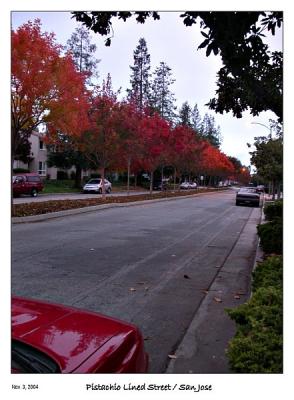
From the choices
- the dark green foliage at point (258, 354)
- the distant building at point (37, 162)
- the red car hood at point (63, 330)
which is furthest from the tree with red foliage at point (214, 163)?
the red car hood at point (63, 330)

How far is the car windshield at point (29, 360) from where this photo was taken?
1949 millimetres

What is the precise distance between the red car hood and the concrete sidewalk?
86 centimetres

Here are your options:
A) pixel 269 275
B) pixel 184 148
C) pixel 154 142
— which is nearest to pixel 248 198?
pixel 154 142

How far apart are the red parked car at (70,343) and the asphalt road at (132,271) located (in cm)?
90

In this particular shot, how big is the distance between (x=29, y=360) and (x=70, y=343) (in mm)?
212

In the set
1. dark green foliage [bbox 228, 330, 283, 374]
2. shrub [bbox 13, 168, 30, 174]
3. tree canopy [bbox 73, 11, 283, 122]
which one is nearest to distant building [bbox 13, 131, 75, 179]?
shrub [bbox 13, 168, 30, 174]

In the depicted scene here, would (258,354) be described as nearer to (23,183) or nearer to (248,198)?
(23,183)

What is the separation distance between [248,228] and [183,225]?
7.52 ft

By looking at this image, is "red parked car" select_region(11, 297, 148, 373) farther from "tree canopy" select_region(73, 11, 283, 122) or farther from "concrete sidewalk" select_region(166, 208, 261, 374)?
"tree canopy" select_region(73, 11, 283, 122)

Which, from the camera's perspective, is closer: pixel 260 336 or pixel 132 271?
pixel 260 336

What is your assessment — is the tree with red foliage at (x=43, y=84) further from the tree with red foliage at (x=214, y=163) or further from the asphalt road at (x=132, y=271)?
the tree with red foliage at (x=214, y=163)

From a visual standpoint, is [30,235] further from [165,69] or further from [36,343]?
[36,343]

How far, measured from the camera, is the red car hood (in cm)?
199

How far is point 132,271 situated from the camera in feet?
21.2
